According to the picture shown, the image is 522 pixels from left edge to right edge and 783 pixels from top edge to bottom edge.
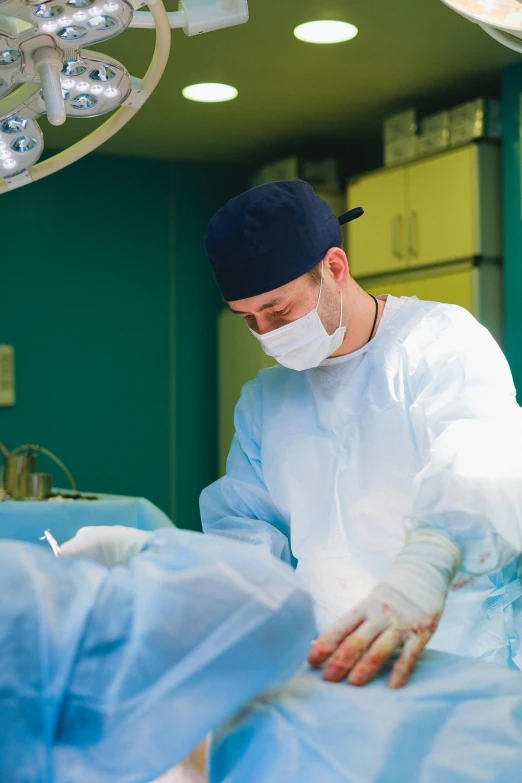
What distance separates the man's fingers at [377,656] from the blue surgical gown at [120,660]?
100mm

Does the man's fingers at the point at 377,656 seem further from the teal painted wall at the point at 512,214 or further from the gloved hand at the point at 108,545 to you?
the teal painted wall at the point at 512,214

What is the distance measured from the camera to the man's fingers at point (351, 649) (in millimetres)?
890

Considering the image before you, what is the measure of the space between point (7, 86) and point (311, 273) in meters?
0.62

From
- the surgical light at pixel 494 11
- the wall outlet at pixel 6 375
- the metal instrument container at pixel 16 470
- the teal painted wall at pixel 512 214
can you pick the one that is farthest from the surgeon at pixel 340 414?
the wall outlet at pixel 6 375

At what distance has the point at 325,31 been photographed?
11.6 feet

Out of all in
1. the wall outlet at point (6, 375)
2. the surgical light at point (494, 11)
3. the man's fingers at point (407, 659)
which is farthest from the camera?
the wall outlet at point (6, 375)

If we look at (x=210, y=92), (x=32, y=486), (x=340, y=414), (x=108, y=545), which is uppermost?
(x=210, y=92)

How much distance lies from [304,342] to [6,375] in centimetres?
356

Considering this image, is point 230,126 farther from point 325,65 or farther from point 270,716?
point 270,716

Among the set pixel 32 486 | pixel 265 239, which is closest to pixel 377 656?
pixel 265 239

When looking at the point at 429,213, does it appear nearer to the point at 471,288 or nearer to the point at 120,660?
the point at 471,288

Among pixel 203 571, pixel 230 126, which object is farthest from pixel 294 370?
pixel 230 126

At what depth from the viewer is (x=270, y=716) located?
2.70 ft

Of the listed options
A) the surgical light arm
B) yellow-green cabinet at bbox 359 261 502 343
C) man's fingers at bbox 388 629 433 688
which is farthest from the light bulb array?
yellow-green cabinet at bbox 359 261 502 343
